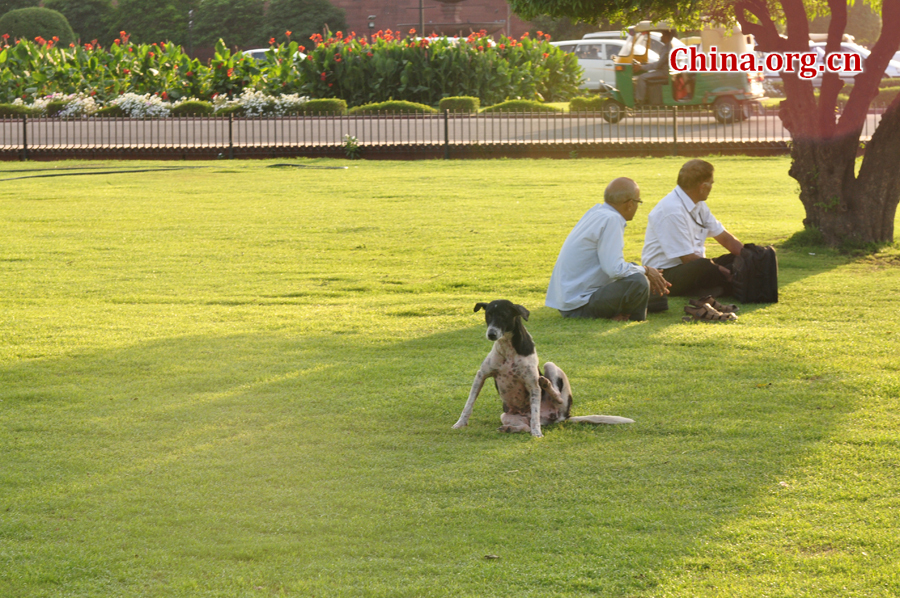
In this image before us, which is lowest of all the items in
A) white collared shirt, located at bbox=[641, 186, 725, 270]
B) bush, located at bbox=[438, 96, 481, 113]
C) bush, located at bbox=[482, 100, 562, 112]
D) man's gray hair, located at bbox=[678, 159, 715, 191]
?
white collared shirt, located at bbox=[641, 186, 725, 270]

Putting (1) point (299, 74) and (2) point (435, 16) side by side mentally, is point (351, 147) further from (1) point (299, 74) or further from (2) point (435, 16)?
(2) point (435, 16)

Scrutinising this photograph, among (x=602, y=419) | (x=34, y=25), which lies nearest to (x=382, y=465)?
(x=602, y=419)

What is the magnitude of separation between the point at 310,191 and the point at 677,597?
1401 cm

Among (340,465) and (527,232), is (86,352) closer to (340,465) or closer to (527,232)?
(340,465)

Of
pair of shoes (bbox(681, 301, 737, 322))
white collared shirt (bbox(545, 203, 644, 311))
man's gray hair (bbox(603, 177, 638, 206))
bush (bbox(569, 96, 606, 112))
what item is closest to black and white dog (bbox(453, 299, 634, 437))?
white collared shirt (bbox(545, 203, 644, 311))

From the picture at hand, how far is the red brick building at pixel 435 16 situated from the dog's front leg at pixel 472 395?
4642cm

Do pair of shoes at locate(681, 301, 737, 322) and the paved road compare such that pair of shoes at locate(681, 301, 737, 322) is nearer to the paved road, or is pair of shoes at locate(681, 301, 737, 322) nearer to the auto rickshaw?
the paved road

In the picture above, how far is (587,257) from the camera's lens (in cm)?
755

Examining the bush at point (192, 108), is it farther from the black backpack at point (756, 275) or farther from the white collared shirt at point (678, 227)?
the black backpack at point (756, 275)

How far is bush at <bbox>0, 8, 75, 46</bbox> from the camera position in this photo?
50.9 meters

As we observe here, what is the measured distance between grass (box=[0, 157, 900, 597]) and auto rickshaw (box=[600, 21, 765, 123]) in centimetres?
1593

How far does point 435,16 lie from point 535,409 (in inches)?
2085

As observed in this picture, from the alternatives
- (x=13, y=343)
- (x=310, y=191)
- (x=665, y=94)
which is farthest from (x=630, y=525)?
(x=665, y=94)

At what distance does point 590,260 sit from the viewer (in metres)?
7.59
